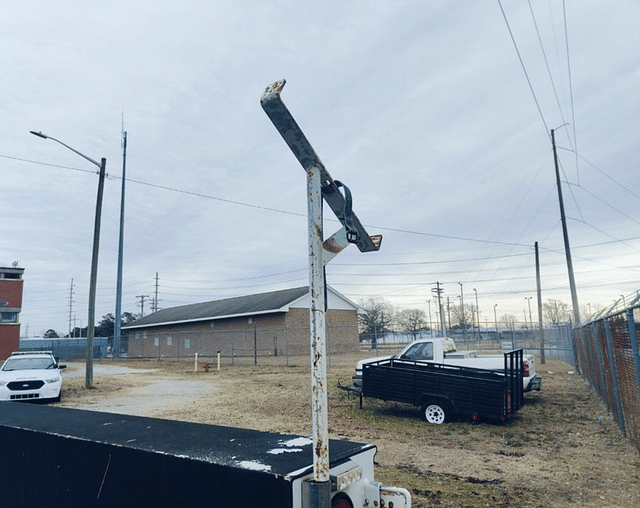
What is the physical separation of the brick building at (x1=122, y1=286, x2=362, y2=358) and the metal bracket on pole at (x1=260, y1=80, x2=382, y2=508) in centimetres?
3069

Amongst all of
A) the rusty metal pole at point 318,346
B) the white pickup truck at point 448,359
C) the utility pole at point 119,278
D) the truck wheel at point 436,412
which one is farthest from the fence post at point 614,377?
the utility pole at point 119,278

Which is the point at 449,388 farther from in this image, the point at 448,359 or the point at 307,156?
the point at 307,156

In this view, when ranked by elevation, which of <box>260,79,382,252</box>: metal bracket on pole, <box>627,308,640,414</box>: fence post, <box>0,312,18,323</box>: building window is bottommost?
<box>627,308,640,414</box>: fence post

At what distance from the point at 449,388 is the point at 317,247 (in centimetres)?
869

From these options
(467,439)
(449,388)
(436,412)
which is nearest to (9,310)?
(436,412)

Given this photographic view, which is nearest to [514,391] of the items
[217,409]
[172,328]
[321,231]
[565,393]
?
[565,393]

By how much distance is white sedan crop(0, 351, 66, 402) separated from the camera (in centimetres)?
1301

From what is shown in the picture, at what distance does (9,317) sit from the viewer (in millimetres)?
37094

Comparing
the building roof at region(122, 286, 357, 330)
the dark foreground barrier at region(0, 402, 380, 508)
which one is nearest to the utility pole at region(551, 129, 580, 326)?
the building roof at region(122, 286, 357, 330)

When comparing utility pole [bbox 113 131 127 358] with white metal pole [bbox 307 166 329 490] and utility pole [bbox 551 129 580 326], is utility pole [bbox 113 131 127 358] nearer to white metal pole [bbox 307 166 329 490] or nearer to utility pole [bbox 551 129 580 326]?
utility pole [bbox 551 129 580 326]

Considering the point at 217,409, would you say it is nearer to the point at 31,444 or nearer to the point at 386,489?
the point at 31,444

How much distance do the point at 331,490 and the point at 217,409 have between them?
1103 centimetres

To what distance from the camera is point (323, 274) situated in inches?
87.6

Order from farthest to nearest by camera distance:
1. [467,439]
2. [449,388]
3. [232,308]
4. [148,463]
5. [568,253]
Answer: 1. [232,308]
2. [568,253]
3. [449,388]
4. [467,439]
5. [148,463]
